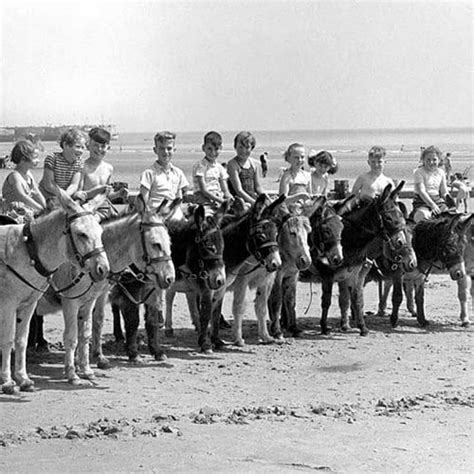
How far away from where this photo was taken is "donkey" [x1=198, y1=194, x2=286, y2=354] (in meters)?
10.7

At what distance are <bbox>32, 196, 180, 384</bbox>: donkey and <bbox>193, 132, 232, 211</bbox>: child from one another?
1.82 m

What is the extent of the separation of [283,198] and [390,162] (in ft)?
171

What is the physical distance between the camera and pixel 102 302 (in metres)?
9.86

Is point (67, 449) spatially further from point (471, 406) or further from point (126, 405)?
point (471, 406)

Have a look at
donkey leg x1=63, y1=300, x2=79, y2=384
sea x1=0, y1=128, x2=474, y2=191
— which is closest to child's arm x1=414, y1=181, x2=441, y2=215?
donkey leg x1=63, y1=300, x2=79, y2=384

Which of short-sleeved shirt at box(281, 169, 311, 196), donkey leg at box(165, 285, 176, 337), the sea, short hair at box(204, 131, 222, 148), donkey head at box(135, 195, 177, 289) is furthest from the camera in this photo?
the sea

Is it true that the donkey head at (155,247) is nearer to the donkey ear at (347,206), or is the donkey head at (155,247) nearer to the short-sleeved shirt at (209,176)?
the short-sleeved shirt at (209,176)

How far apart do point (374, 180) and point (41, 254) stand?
5626 mm

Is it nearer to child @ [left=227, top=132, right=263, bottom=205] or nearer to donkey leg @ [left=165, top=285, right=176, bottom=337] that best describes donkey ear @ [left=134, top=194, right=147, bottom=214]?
child @ [left=227, top=132, right=263, bottom=205]

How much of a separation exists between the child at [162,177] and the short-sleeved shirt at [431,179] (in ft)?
12.2

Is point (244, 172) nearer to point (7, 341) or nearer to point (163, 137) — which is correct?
point (163, 137)

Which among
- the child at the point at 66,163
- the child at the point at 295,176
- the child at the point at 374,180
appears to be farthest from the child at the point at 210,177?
the child at the point at 374,180

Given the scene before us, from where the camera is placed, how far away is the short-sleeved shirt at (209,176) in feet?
37.0

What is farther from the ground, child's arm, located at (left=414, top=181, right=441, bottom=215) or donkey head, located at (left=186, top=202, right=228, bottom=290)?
child's arm, located at (left=414, top=181, right=441, bottom=215)
